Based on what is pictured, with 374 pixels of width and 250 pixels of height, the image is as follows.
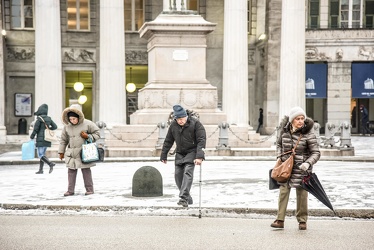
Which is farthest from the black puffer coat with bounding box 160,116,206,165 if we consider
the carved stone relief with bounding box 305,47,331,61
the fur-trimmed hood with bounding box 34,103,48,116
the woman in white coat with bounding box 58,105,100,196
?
the carved stone relief with bounding box 305,47,331,61

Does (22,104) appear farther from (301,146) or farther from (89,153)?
(301,146)

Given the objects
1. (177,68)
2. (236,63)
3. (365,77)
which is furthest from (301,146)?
(365,77)

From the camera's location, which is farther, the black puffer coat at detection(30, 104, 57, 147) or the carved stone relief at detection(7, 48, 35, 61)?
the carved stone relief at detection(7, 48, 35, 61)

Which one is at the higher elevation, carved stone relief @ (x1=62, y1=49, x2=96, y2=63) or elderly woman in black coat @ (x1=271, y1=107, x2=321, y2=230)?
carved stone relief @ (x1=62, y1=49, x2=96, y2=63)

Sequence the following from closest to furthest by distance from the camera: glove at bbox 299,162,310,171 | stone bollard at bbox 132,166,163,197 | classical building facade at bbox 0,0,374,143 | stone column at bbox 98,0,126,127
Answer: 1. glove at bbox 299,162,310,171
2. stone bollard at bbox 132,166,163,197
3. stone column at bbox 98,0,126,127
4. classical building facade at bbox 0,0,374,143

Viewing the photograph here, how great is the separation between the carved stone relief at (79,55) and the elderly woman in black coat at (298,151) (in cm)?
3660

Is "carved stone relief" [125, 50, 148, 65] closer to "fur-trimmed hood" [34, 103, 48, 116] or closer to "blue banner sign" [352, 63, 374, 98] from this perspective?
"blue banner sign" [352, 63, 374, 98]

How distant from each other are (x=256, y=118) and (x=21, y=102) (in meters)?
14.1

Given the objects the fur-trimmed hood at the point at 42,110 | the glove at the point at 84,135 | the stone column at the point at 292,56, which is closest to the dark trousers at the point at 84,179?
the glove at the point at 84,135

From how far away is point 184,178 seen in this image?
503 inches

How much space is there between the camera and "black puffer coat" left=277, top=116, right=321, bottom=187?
10.5 meters

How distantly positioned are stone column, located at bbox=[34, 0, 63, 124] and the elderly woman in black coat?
2627cm

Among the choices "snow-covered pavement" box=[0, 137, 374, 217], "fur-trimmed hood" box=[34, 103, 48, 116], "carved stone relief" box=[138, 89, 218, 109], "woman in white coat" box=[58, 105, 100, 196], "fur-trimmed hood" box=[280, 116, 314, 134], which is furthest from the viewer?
"carved stone relief" box=[138, 89, 218, 109]

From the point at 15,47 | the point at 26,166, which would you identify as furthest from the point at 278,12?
the point at 26,166
